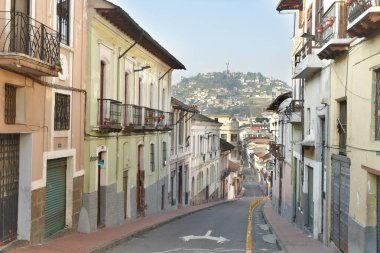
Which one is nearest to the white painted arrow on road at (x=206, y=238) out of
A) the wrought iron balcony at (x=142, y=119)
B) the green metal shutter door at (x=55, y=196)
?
the green metal shutter door at (x=55, y=196)

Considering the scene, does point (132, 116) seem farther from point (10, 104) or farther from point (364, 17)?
point (364, 17)

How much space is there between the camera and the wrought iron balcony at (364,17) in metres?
9.16

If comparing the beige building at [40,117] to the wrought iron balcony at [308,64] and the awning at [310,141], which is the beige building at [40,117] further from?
the awning at [310,141]

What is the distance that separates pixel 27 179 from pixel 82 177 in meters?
3.71

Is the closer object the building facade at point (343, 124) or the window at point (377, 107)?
the window at point (377, 107)

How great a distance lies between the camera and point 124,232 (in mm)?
16859

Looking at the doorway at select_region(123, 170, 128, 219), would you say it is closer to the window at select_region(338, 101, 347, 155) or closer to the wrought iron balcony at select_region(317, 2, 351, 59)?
the window at select_region(338, 101, 347, 155)

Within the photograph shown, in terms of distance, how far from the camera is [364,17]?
369 inches

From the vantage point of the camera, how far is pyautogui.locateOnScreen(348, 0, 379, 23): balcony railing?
9.96 metres

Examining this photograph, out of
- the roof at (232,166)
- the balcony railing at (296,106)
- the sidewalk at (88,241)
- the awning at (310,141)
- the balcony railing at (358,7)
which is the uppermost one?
the balcony railing at (358,7)

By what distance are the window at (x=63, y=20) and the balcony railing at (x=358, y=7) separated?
24.0ft

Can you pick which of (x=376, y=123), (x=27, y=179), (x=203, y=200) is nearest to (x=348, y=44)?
(x=376, y=123)

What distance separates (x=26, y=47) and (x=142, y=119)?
36.6ft

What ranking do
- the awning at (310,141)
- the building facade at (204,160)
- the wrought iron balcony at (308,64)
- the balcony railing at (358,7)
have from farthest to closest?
the building facade at (204,160) → the awning at (310,141) → the wrought iron balcony at (308,64) → the balcony railing at (358,7)
